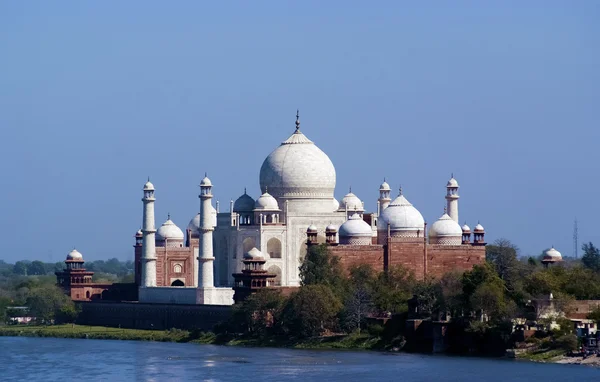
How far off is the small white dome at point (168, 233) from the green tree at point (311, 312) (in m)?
16.3

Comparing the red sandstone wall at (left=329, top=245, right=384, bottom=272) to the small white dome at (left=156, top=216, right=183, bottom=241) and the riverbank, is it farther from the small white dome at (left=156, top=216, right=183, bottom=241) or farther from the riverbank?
the small white dome at (left=156, top=216, right=183, bottom=241)

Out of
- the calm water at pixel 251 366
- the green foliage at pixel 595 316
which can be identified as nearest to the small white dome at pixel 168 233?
the calm water at pixel 251 366

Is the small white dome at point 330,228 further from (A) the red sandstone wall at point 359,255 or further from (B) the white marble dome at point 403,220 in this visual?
(B) the white marble dome at point 403,220

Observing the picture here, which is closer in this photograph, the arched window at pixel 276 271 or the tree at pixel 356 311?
the tree at pixel 356 311

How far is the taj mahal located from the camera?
230 feet

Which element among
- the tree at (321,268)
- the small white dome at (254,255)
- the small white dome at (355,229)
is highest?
the small white dome at (355,229)

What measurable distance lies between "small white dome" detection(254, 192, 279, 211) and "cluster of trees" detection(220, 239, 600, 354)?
480 cm

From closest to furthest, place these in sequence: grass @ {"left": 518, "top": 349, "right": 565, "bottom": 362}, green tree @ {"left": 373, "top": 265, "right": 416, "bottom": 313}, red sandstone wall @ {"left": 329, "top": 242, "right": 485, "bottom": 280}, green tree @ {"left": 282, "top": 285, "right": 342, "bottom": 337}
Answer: grass @ {"left": 518, "top": 349, "right": 565, "bottom": 362} < green tree @ {"left": 282, "top": 285, "right": 342, "bottom": 337} < green tree @ {"left": 373, "top": 265, "right": 416, "bottom": 313} < red sandstone wall @ {"left": 329, "top": 242, "right": 485, "bottom": 280}

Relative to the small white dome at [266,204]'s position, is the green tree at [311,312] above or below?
below

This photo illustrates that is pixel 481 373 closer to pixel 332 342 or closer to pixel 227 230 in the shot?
pixel 332 342

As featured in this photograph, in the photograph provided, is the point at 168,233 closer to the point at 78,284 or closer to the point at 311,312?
the point at 78,284

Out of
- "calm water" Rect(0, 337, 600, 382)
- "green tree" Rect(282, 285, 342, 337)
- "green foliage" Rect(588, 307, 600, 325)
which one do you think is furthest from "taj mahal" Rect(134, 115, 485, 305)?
"green foliage" Rect(588, 307, 600, 325)

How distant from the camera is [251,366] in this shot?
178 feet

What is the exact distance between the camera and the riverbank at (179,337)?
61250 mm
